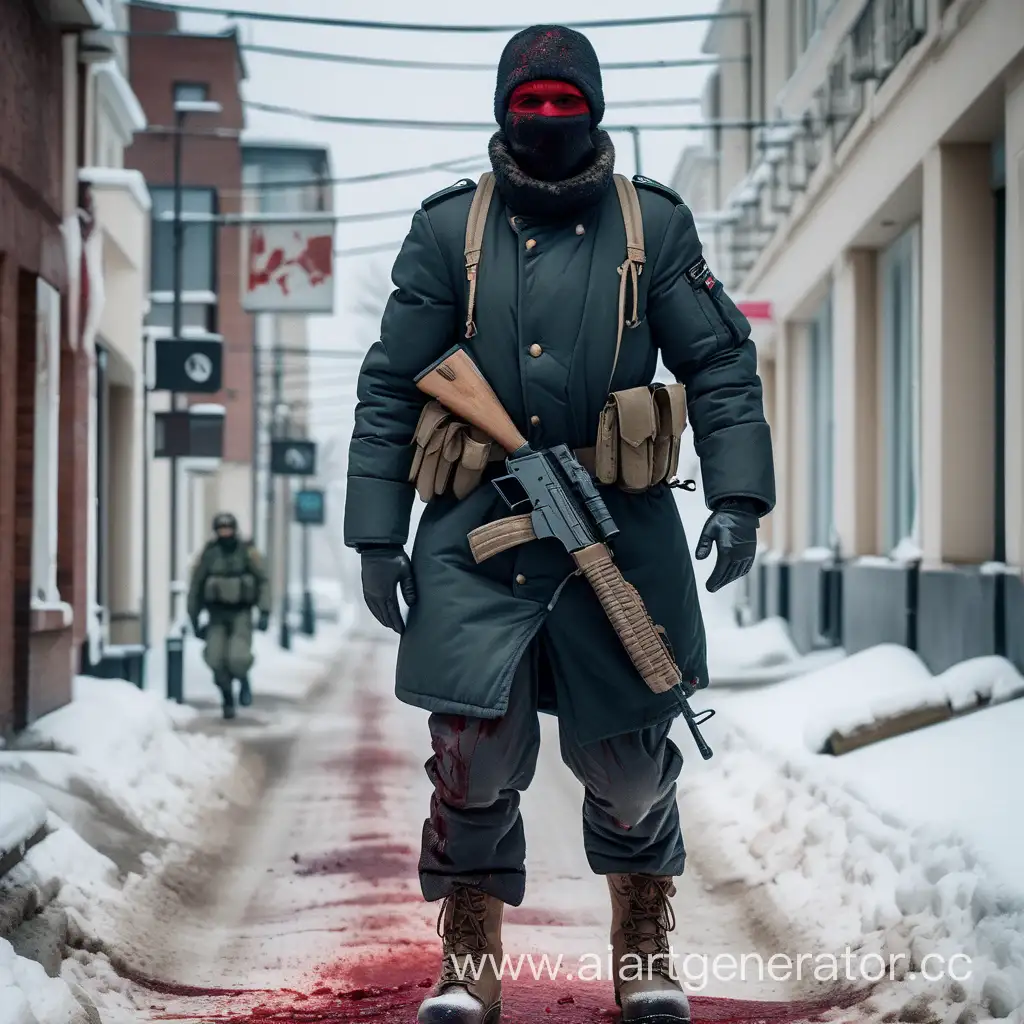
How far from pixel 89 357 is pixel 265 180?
84.6 feet

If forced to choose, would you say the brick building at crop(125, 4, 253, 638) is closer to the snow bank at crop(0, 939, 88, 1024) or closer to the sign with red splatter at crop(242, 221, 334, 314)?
the sign with red splatter at crop(242, 221, 334, 314)

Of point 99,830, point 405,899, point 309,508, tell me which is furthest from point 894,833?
point 309,508

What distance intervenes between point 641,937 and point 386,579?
105 cm

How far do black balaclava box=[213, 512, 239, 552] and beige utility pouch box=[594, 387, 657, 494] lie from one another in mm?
9910

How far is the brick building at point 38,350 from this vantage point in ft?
→ 26.7

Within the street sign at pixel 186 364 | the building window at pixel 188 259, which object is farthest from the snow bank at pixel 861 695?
the building window at pixel 188 259

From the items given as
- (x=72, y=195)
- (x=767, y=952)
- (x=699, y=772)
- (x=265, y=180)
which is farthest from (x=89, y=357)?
(x=265, y=180)

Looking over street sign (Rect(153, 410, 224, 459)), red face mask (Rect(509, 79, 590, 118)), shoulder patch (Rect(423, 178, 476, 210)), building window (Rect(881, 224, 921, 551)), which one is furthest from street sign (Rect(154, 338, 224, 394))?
red face mask (Rect(509, 79, 590, 118))

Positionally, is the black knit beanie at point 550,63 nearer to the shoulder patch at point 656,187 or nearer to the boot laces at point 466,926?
the shoulder patch at point 656,187

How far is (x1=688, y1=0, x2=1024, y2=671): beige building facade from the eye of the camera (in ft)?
29.9

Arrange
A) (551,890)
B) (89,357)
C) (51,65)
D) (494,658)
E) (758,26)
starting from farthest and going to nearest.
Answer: (758,26)
(89,357)
(51,65)
(551,890)
(494,658)

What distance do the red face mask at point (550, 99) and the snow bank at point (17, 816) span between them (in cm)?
258

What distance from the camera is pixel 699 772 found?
8.63 metres

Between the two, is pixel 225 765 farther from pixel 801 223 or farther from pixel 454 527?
pixel 801 223
